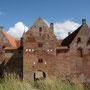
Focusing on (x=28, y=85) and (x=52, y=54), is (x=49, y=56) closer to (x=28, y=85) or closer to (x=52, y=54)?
(x=52, y=54)

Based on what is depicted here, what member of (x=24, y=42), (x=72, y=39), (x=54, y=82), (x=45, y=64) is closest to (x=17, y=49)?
(x=24, y=42)

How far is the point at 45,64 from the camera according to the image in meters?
49.5

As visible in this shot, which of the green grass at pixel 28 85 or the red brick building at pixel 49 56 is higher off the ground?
the red brick building at pixel 49 56

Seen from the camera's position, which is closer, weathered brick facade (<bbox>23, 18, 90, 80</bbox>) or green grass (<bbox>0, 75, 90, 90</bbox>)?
green grass (<bbox>0, 75, 90, 90</bbox>)

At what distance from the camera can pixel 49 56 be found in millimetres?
49938

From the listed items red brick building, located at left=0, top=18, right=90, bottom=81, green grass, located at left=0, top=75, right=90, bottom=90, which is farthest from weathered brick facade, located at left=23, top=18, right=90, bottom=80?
green grass, located at left=0, top=75, right=90, bottom=90

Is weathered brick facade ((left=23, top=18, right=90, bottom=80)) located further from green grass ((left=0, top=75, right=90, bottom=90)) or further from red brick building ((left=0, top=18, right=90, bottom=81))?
green grass ((left=0, top=75, right=90, bottom=90))

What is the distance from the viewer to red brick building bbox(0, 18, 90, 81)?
1941 inches

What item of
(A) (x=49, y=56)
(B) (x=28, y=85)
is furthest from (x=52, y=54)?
(B) (x=28, y=85)

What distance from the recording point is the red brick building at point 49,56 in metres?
49.3

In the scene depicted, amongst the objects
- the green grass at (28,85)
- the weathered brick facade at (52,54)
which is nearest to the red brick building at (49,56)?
the weathered brick facade at (52,54)

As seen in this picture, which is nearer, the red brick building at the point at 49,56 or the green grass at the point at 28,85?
the green grass at the point at 28,85

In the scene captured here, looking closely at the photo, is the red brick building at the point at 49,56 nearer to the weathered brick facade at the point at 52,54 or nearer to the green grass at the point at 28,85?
the weathered brick facade at the point at 52,54

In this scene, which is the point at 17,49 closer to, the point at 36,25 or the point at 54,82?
the point at 36,25
